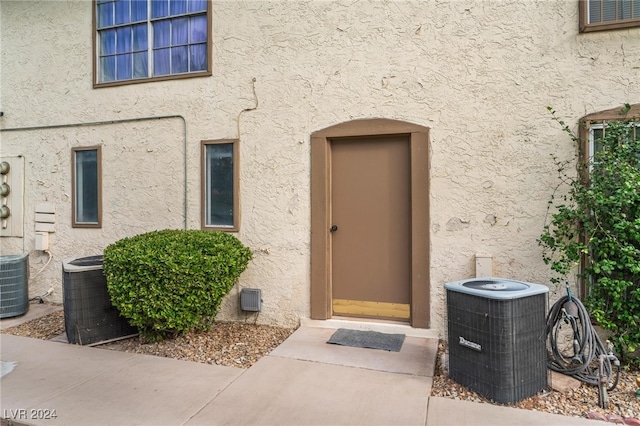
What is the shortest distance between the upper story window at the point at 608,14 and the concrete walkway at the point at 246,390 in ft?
12.0

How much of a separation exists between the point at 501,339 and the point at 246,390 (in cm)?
212

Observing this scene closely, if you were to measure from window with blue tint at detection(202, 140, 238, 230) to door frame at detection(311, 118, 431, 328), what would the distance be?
3.87 ft

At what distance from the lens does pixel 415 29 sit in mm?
4281

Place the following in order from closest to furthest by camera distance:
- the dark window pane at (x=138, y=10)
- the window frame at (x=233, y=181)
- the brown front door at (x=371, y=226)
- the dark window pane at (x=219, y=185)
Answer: the brown front door at (x=371, y=226)
the window frame at (x=233, y=181)
the dark window pane at (x=219, y=185)
the dark window pane at (x=138, y=10)

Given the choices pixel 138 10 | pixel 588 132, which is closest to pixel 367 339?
pixel 588 132

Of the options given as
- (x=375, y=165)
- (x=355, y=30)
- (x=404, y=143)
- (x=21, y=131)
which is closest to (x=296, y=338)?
(x=375, y=165)

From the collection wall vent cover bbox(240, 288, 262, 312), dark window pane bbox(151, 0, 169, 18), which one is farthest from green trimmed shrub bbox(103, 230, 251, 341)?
dark window pane bbox(151, 0, 169, 18)

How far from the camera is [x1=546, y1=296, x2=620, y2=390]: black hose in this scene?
3117 mm

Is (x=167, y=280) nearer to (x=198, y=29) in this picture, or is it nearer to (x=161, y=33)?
(x=198, y=29)

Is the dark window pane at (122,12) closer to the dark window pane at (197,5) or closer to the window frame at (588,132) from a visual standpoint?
the dark window pane at (197,5)

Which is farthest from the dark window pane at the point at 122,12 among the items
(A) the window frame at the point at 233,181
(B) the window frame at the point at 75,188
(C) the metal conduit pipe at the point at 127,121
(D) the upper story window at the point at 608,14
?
(D) the upper story window at the point at 608,14

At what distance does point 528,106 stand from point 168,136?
181 inches

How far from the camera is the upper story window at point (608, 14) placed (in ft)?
12.1

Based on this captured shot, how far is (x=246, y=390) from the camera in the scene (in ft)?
10.3
